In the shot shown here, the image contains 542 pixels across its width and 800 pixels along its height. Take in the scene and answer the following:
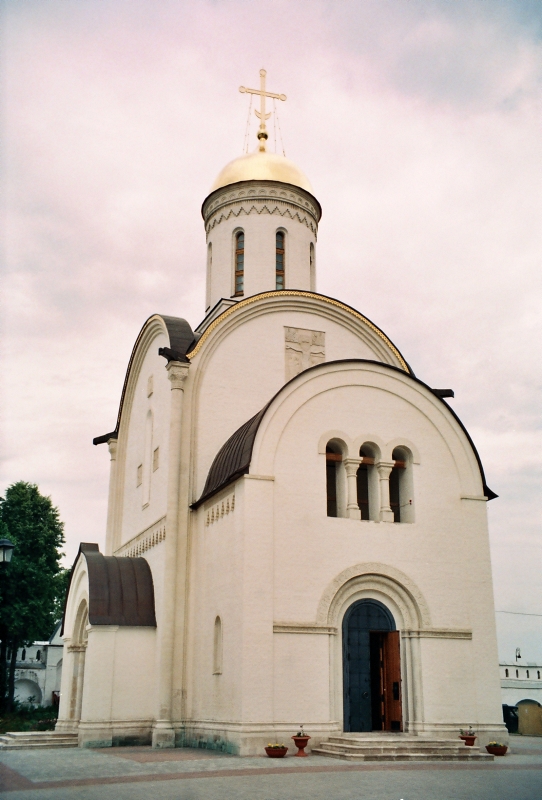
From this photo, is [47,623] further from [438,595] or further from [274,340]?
[438,595]

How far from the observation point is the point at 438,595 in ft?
53.0

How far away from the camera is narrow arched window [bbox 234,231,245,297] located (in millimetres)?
21781

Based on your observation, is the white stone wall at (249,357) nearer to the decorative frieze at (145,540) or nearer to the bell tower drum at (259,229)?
the decorative frieze at (145,540)

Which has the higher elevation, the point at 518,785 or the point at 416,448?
the point at 416,448

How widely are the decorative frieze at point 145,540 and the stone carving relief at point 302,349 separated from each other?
4.78 metres

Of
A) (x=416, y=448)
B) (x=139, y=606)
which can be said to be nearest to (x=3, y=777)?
(x=139, y=606)

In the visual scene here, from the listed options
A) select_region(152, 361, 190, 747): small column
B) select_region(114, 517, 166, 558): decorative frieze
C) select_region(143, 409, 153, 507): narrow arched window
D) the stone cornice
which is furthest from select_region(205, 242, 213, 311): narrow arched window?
select_region(114, 517, 166, 558): decorative frieze

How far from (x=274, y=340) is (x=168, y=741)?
9274mm

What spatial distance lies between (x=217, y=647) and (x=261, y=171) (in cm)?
1308

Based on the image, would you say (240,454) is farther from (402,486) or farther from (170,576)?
(402,486)

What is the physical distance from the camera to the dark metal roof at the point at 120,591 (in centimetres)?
1756

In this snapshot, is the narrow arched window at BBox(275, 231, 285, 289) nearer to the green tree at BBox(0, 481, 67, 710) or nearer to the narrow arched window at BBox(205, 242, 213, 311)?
the narrow arched window at BBox(205, 242, 213, 311)

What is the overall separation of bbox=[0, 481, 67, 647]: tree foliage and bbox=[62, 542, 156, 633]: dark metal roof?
1204cm

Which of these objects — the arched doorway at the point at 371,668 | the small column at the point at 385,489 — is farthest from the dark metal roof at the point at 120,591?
the small column at the point at 385,489
